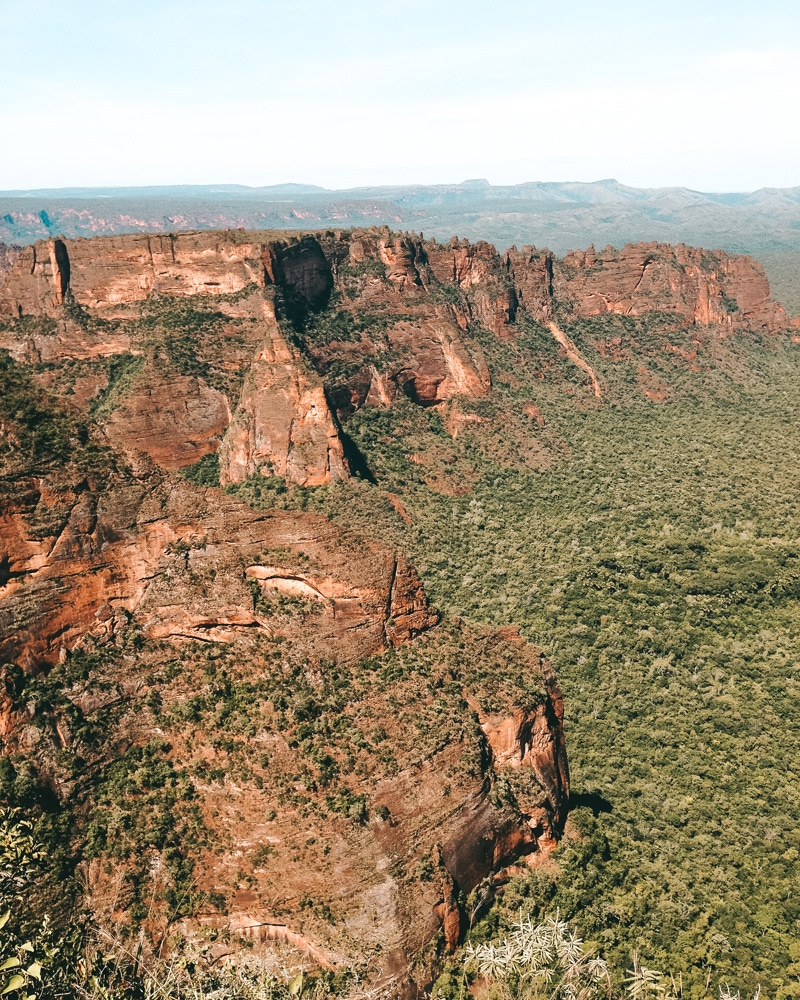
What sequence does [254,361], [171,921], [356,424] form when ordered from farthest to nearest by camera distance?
[356,424], [254,361], [171,921]

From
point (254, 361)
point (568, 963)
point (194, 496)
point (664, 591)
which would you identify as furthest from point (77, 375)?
point (568, 963)

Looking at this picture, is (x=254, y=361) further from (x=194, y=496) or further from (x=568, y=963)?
(x=568, y=963)

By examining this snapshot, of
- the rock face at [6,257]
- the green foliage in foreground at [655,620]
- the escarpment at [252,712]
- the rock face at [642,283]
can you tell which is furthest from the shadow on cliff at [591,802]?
the rock face at [6,257]

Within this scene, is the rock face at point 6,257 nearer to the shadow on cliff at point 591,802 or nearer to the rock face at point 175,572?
the rock face at point 175,572

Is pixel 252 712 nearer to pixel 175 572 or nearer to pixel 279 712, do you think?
pixel 279 712

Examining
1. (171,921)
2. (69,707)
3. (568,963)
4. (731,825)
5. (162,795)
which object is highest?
(69,707)

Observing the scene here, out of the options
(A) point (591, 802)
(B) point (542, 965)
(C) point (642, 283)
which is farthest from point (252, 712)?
(C) point (642, 283)
